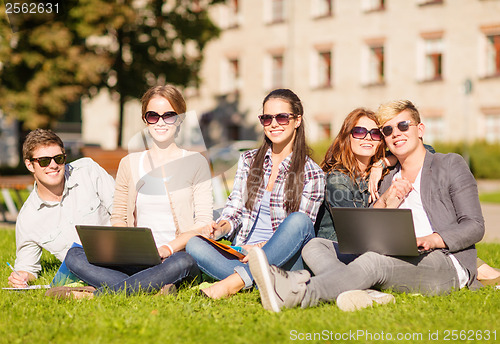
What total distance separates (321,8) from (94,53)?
45.9 ft

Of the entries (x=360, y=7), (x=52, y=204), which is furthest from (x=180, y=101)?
(x=360, y=7)

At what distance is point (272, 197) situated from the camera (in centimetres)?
515

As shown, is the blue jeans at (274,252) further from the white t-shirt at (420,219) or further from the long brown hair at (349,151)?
the white t-shirt at (420,219)

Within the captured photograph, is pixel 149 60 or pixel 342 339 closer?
pixel 342 339

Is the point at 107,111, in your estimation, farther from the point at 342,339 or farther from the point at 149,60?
the point at 342,339

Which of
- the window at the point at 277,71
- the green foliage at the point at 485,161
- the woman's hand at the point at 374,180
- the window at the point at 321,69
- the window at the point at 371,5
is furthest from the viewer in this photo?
the window at the point at 277,71

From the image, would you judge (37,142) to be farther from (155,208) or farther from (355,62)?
(355,62)

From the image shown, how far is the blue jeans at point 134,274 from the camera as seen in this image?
4.70 meters

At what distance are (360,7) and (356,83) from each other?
11.0 ft

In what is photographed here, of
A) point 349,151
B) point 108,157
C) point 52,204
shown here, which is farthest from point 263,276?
point 108,157

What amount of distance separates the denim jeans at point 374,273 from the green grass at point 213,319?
9 cm

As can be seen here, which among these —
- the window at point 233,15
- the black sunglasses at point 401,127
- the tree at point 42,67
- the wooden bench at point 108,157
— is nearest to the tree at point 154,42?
the tree at point 42,67

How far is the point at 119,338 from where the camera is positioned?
3.68 m

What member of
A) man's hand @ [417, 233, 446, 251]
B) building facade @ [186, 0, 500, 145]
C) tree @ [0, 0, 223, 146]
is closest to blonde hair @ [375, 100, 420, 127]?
man's hand @ [417, 233, 446, 251]
